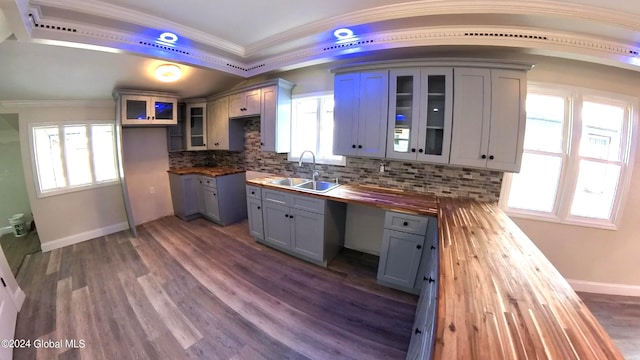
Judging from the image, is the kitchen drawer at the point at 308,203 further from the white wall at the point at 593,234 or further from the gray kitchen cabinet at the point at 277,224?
the white wall at the point at 593,234

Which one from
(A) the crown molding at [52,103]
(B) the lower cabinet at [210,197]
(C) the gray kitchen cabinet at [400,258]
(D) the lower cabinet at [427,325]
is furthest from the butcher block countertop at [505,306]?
(A) the crown molding at [52,103]

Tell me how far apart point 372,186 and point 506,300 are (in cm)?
193

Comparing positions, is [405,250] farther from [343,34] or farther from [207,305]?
[343,34]

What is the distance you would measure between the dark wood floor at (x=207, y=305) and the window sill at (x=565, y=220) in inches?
62.5

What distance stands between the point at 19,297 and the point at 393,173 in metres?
3.93

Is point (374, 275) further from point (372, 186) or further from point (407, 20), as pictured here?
point (407, 20)

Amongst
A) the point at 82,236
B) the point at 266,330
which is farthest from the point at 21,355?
the point at 82,236

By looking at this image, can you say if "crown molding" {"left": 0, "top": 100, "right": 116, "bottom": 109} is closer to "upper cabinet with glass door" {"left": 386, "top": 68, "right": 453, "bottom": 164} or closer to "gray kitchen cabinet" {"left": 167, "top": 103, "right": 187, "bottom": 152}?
"gray kitchen cabinet" {"left": 167, "top": 103, "right": 187, "bottom": 152}

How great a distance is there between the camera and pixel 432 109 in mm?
2186

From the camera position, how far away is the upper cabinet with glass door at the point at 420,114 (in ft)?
6.92

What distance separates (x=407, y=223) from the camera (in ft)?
6.68

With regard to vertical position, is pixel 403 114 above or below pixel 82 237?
above

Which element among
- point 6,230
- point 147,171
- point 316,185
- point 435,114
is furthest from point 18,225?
point 435,114

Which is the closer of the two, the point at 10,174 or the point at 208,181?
the point at 10,174
